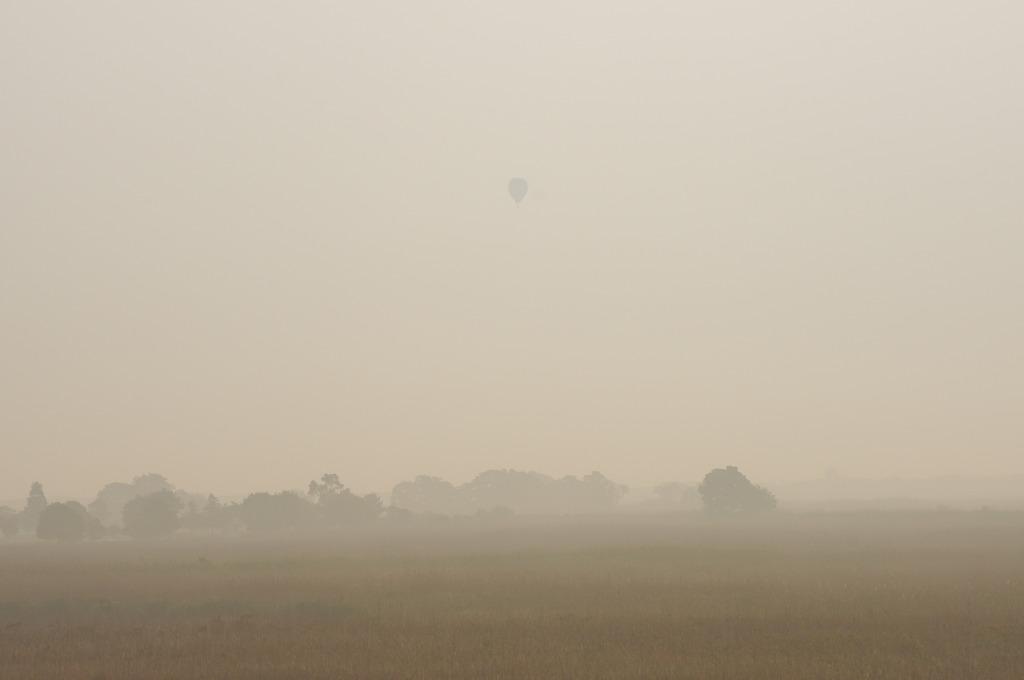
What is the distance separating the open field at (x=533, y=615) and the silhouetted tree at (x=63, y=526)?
32605 mm

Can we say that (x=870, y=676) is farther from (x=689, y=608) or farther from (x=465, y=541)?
(x=465, y=541)

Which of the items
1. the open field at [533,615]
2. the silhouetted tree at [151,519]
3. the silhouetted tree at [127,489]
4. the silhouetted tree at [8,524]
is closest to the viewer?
the open field at [533,615]

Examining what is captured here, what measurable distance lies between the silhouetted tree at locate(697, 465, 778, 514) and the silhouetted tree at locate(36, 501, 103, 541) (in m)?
71.9

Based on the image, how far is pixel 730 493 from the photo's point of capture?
308ft

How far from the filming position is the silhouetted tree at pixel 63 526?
245 ft

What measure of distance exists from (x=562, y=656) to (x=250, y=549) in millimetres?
45802

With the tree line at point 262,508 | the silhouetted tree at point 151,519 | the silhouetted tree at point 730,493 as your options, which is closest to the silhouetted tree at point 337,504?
the tree line at point 262,508

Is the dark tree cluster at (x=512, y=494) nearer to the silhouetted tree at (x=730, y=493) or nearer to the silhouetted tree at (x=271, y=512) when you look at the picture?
the silhouetted tree at (x=271, y=512)

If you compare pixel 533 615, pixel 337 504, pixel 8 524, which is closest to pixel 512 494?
pixel 337 504

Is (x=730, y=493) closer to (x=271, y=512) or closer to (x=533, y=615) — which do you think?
(x=271, y=512)

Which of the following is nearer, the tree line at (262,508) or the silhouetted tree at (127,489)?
the tree line at (262,508)

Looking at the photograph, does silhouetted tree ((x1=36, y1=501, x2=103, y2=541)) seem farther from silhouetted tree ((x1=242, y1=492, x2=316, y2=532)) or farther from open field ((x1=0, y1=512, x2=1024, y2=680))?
open field ((x1=0, y1=512, x2=1024, y2=680))

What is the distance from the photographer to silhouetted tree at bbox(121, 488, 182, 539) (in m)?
81.4

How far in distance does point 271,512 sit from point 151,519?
16.0m
